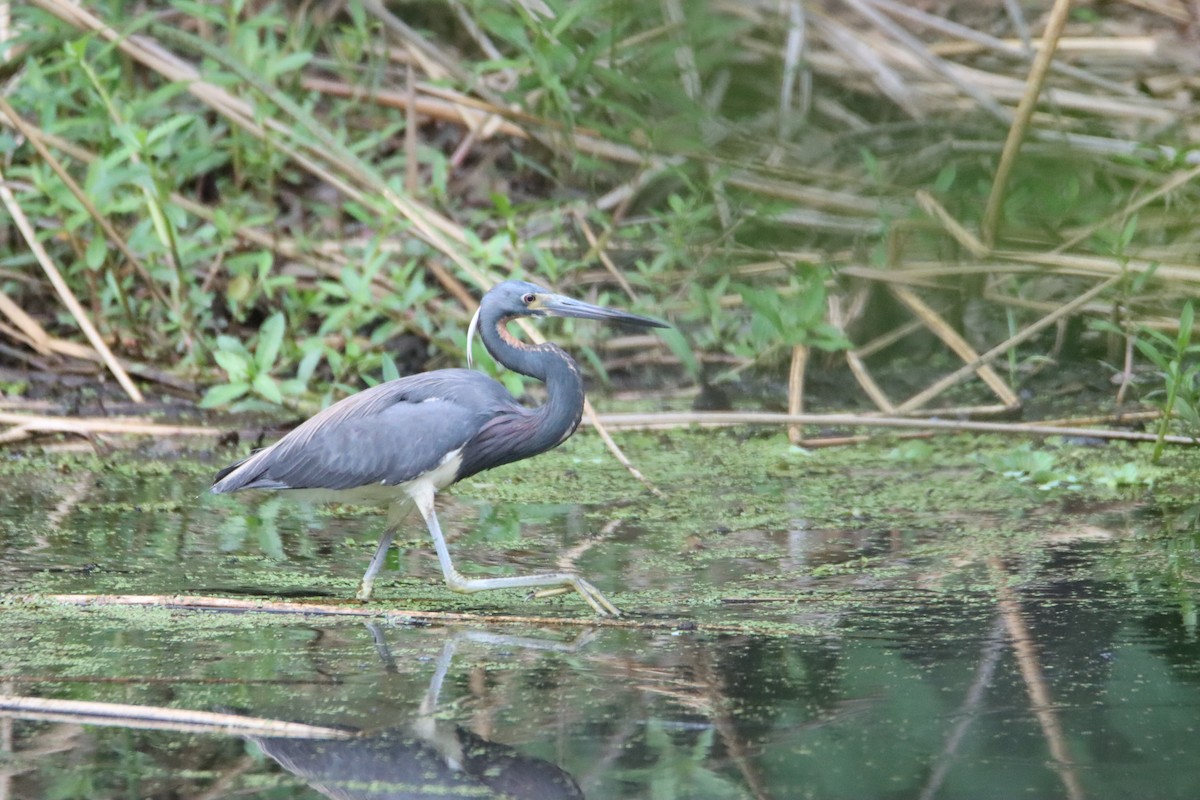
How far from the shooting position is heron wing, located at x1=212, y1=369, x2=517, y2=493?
4.31 m

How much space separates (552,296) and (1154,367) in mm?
3364

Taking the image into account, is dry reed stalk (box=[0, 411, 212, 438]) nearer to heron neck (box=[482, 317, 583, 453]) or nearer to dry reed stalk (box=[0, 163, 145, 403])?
dry reed stalk (box=[0, 163, 145, 403])

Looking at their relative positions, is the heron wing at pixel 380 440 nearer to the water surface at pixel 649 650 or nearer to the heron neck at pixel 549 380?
the heron neck at pixel 549 380

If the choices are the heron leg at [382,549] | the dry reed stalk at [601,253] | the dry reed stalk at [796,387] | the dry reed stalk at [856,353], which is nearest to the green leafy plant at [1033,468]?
the dry reed stalk at [856,353]

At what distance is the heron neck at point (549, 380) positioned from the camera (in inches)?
178

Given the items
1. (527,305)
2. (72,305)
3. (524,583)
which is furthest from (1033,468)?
(72,305)

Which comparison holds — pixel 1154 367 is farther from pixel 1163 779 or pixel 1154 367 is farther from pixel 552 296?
pixel 1163 779

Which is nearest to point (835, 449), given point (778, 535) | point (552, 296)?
point (778, 535)

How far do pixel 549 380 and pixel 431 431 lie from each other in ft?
1.39

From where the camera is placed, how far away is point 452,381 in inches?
179

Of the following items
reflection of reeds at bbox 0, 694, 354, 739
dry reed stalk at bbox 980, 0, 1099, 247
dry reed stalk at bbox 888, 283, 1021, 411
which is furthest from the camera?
dry reed stalk at bbox 888, 283, 1021, 411

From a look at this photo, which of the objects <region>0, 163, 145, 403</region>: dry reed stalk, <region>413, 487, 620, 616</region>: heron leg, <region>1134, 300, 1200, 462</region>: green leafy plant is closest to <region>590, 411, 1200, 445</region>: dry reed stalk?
<region>1134, 300, 1200, 462</region>: green leafy plant

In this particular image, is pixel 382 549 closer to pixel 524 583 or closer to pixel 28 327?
pixel 524 583

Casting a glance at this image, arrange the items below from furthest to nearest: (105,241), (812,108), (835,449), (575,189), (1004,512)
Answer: (575,189) → (105,241) → (835,449) → (1004,512) → (812,108)
